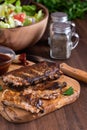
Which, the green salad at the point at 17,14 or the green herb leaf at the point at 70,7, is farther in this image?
the green herb leaf at the point at 70,7

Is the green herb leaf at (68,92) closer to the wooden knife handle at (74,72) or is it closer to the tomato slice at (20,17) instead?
the wooden knife handle at (74,72)

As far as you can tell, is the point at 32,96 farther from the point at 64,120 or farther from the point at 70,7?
the point at 70,7

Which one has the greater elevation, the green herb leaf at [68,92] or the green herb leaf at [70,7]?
the green herb leaf at [68,92]

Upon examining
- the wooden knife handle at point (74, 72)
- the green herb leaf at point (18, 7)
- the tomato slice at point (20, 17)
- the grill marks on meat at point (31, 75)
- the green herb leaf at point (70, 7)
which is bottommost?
the green herb leaf at point (70, 7)

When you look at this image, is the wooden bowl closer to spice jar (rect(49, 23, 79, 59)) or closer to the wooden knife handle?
spice jar (rect(49, 23, 79, 59))

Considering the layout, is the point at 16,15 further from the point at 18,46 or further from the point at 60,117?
the point at 60,117

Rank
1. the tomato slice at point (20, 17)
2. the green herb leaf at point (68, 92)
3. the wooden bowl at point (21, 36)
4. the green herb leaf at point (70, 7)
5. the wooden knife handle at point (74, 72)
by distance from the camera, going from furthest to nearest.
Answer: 1. the green herb leaf at point (70, 7)
2. the tomato slice at point (20, 17)
3. the wooden bowl at point (21, 36)
4. the wooden knife handle at point (74, 72)
5. the green herb leaf at point (68, 92)

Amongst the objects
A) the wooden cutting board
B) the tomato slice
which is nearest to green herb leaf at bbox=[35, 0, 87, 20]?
the tomato slice

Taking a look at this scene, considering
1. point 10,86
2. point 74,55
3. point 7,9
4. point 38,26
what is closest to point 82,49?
point 74,55

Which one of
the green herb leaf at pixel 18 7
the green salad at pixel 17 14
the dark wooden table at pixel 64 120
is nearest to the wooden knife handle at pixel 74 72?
the dark wooden table at pixel 64 120
